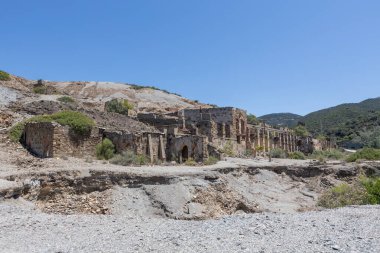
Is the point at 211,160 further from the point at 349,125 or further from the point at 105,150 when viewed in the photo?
the point at 349,125

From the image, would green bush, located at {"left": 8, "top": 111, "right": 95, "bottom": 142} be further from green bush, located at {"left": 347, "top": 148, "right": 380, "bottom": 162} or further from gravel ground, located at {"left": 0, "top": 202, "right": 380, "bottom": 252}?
A: green bush, located at {"left": 347, "top": 148, "right": 380, "bottom": 162}

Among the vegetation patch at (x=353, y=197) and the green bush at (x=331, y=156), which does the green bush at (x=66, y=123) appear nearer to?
the vegetation patch at (x=353, y=197)

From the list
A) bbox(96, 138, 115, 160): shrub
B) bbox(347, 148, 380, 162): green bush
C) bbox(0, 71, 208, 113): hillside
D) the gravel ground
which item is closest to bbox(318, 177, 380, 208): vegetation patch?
the gravel ground

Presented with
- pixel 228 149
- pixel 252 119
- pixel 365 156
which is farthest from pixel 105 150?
pixel 252 119

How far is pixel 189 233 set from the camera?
1062 cm

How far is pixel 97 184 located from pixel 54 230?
17.3 ft

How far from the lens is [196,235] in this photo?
1039 centimetres

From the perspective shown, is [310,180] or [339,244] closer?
[339,244]

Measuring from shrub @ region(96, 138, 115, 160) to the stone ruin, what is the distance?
15.5 inches

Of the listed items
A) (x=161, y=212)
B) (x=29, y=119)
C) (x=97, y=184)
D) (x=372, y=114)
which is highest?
(x=372, y=114)

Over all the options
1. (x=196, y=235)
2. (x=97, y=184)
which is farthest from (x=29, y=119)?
(x=196, y=235)

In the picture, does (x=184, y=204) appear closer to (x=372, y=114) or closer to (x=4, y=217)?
(x=4, y=217)

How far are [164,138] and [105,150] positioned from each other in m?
6.06

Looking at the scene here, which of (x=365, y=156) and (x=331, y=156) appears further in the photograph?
(x=331, y=156)
